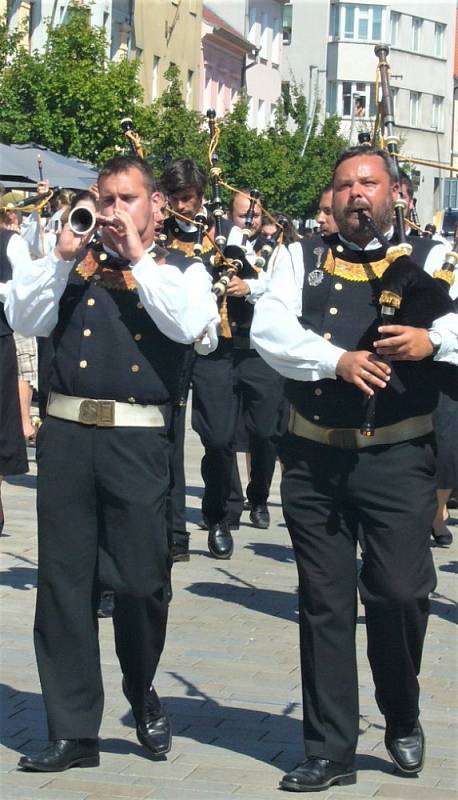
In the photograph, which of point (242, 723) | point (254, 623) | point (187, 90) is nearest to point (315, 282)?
point (242, 723)

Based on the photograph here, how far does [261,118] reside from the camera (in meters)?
67.1

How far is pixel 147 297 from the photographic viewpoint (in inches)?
226

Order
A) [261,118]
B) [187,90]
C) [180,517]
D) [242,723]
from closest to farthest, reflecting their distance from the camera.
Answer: [242,723]
[180,517]
[187,90]
[261,118]

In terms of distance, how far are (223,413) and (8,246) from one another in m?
1.64

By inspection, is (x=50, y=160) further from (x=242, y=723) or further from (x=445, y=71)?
(x=445, y=71)

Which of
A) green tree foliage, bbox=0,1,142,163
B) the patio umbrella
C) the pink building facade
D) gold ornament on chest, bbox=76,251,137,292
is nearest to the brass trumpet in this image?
gold ornament on chest, bbox=76,251,137,292

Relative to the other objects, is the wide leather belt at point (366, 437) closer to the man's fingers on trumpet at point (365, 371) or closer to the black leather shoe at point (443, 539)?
the man's fingers on trumpet at point (365, 371)

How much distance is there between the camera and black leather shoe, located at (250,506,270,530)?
1184 centimetres

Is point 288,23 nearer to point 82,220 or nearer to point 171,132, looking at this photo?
point 171,132

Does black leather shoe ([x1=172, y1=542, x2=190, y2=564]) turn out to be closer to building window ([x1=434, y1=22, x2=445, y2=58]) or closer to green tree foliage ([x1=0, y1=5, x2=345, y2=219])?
green tree foliage ([x1=0, y1=5, x2=345, y2=219])

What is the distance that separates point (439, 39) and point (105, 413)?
8014cm

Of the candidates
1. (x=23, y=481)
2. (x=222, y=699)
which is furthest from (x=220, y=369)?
(x=222, y=699)

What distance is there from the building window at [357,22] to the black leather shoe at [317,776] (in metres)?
76.1

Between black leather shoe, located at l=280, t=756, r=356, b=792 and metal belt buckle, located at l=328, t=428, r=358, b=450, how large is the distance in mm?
1054
